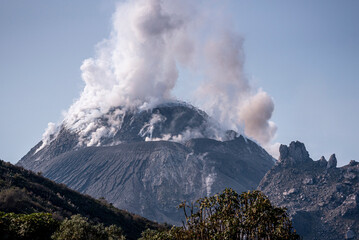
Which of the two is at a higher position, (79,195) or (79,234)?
(79,195)

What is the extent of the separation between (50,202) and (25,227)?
78.2m

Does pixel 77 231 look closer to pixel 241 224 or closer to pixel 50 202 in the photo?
pixel 241 224

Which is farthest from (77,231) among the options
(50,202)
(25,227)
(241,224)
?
(50,202)

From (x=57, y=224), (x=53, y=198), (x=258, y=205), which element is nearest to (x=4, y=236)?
(x=57, y=224)

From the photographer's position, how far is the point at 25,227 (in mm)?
70000

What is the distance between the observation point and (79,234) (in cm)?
7512

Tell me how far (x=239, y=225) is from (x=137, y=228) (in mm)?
86446

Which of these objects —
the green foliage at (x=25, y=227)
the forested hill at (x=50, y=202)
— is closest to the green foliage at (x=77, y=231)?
the green foliage at (x=25, y=227)

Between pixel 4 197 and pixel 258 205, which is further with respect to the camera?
pixel 4 197

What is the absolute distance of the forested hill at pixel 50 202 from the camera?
123m

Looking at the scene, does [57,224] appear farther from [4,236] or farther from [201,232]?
[201,232]

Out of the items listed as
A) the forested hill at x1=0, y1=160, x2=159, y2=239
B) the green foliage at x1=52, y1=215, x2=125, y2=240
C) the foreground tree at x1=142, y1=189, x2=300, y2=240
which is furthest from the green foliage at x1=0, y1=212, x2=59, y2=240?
the forested hill at x1=0, y1=160, x2=159, y2=239

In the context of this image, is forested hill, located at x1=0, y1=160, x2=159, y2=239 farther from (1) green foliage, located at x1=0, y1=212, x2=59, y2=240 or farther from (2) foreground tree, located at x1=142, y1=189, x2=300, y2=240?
(2) foreground tree, located at x1=142, y1=189, x2=300, y2=240

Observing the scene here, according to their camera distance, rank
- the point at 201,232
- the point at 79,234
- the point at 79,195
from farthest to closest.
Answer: the point at 79,195, the point at 201,232, the point at 79,234
